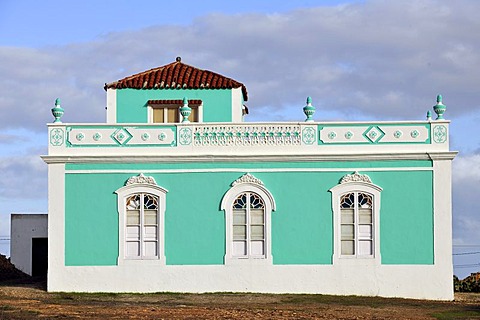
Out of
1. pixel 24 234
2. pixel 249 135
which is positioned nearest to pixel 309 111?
pixel 249 135

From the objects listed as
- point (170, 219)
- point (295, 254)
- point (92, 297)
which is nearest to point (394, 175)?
point (295, 254)

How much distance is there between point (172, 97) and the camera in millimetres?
27344

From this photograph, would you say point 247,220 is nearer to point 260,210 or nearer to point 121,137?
point 260,210

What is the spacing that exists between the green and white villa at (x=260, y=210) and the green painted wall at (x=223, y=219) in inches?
0.9

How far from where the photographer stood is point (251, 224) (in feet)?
80.4

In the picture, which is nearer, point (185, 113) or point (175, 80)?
point (185, 113)

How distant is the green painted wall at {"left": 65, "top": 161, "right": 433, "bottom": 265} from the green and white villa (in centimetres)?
2

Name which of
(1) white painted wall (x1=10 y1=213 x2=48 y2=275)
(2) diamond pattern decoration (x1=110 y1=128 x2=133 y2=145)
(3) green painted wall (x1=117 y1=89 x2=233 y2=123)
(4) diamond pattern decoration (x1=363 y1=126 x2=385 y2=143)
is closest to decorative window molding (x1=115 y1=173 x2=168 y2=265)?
(2) diamond pattern decoration (x1=110 y1=128 x2=133 y2=145)

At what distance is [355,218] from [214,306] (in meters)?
4.71

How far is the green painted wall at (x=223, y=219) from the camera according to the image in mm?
24359

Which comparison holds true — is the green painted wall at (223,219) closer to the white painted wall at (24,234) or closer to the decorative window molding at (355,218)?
the decorative window molding at (355,218)

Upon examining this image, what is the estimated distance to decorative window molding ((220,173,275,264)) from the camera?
24422 millimetres

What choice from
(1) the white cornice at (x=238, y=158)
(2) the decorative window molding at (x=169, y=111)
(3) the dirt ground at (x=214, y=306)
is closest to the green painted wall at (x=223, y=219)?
(1) the white cornice at (x=238, y=158)

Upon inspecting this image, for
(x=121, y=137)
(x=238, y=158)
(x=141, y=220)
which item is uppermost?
(x=121, y=137)
